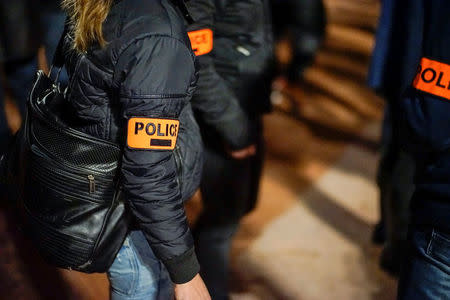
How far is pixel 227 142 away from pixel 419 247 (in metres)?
0.71

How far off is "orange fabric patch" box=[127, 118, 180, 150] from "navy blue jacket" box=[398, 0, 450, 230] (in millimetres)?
551

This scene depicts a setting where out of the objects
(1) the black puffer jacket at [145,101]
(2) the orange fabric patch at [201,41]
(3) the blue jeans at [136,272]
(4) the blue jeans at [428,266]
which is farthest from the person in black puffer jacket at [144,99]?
(4) the blue jeans at [428,266]

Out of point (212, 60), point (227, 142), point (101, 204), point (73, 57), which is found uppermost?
point (73, 57)

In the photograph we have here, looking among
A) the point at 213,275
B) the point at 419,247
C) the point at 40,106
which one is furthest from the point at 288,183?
the point at 40,106

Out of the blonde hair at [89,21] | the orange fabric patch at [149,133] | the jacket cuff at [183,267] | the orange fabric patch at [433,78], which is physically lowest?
the jacket cuff at [183,267]

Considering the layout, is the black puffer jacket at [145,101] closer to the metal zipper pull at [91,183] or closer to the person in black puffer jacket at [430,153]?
the metal zipper pull at [91,183]

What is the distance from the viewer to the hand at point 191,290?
1.25m

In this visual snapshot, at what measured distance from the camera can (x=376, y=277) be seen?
7.44ft

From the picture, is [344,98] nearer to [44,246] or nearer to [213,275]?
[213,275]

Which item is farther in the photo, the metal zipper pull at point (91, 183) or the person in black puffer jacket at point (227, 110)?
the person in black puffer jacket at point (227, 110)

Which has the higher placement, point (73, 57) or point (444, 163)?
point (73, 57)

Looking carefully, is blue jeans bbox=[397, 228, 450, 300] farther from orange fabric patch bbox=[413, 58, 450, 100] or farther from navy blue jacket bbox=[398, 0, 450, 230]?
orange fabric patch bbox=[413, 58, 450, 100]

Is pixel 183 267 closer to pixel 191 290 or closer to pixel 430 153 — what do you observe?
pixel 191 290

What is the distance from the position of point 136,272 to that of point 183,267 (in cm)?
17
